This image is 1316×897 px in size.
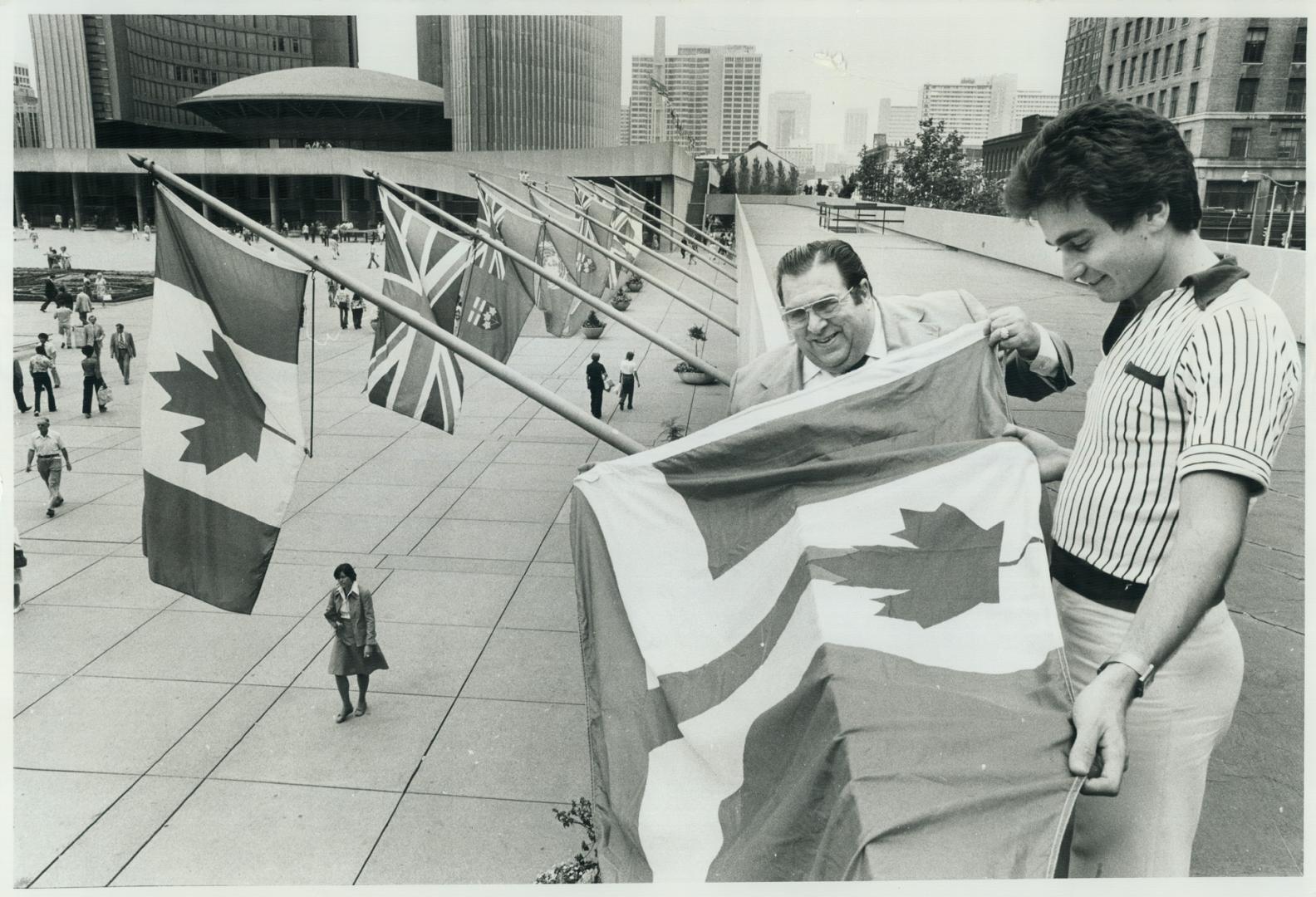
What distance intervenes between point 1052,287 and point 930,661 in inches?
737

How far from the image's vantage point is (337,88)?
74812 mm

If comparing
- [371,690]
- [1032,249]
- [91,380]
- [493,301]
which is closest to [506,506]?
[493,301]

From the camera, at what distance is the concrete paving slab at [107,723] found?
281 inches

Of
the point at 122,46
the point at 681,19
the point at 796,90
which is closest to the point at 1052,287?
the point at 796,90

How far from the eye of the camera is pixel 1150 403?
1.78 metres

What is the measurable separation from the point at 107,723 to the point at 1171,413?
8174 millimetres

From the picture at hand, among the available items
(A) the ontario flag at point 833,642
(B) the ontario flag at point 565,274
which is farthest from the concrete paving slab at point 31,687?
(A) the ontario flag at point 833,642

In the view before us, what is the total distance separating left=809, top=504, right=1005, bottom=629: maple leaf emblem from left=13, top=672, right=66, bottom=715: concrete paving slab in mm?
8027

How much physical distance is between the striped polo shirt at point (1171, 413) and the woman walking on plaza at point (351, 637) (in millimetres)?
6551

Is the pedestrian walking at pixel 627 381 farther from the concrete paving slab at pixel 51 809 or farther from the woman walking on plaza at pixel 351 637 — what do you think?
the concrete paving slab at pixel 51 809

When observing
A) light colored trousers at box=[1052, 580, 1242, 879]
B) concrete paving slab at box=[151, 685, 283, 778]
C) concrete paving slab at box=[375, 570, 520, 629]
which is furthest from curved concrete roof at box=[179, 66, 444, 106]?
light colored trousers at box=[1052, 580, 1242, 879]

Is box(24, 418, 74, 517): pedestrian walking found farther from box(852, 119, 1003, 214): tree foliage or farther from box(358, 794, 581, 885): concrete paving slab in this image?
box(852, 119, 1003, 214): tree foliage

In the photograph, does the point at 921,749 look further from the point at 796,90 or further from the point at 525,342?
the point at 525,342

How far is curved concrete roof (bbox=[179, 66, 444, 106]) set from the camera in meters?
73.6
